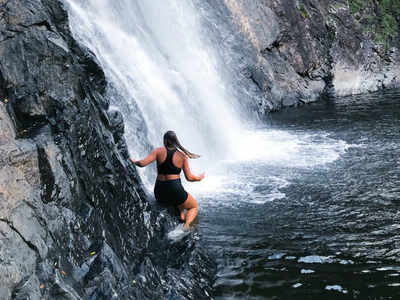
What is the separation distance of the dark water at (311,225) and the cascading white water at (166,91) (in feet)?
2.58

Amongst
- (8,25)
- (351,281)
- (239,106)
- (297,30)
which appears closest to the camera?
(8,25)

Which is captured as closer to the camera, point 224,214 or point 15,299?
point 15,299

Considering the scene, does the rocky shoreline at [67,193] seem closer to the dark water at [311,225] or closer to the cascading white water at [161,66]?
the dark water at [311,225]

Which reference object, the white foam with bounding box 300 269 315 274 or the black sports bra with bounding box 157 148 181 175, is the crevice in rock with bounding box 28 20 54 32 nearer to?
the black sports bra with bounding box 157 148 181 175

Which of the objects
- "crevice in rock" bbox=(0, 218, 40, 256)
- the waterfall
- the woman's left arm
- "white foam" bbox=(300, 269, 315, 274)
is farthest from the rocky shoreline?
the waterfall

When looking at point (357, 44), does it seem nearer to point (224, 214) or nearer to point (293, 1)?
point (293, 1)

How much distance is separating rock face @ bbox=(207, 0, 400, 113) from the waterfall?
11.5ft

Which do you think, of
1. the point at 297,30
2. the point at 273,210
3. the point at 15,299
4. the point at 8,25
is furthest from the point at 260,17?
the point at 15,299

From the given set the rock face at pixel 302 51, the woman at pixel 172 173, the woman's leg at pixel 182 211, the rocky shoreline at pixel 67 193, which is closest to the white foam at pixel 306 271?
the rocky shoreline at pixel 67 193

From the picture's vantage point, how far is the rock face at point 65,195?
371cm

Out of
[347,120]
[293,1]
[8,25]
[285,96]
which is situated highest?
[293,1]

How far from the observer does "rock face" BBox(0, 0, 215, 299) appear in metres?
3.71

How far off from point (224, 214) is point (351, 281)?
10.2 feet

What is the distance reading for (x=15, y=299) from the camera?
324 centimetres
